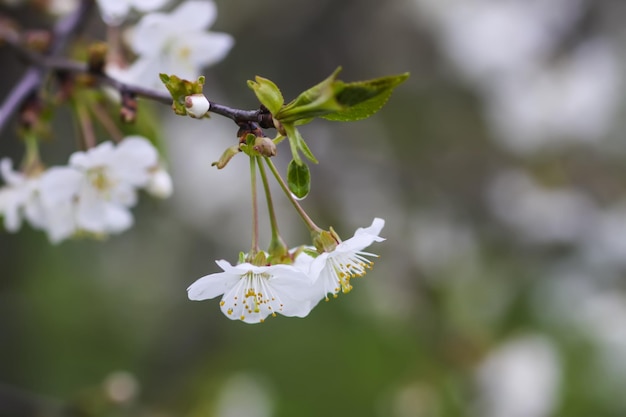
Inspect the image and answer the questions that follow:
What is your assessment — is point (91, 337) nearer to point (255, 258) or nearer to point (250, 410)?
point (250, 410)

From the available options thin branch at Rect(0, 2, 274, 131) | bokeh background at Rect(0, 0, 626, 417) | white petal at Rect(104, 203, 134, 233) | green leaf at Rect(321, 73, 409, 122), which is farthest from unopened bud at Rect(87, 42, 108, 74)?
bokeh background at Rect(0, 0, 626, 417)

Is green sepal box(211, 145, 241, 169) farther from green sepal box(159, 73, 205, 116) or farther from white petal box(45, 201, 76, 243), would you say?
white petal box(45, 201, 76, 243)

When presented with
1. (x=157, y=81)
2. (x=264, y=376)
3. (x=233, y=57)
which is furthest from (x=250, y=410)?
(x=157, y=81)

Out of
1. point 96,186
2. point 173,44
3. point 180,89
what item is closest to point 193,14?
point 173,44

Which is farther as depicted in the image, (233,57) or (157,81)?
(233,57)

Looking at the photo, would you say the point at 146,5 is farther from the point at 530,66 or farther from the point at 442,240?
the point at 530,66

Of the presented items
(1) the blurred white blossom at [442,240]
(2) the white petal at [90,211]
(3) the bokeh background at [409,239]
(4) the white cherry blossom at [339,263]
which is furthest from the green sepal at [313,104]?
(1) the blurred white blossom at [442,240]

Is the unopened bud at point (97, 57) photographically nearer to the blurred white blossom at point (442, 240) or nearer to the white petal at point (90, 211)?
the white petal at point (90, 211)
